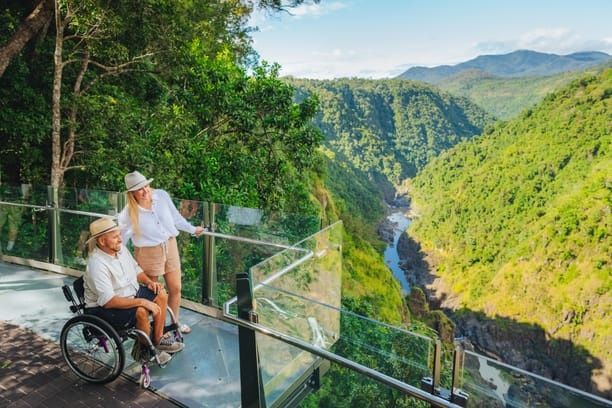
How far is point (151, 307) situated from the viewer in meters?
2.87

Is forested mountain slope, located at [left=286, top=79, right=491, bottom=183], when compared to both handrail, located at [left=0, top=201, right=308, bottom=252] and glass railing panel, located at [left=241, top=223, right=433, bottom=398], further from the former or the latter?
glass railing panel, located at [left=241, top=223, right=433, bottom=398]

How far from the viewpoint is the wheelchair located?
2859 mm

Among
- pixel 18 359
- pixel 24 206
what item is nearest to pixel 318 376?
pixel 18 359

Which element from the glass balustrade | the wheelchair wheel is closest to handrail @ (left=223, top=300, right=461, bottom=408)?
the glass balustrade

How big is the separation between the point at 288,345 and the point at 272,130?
8.32m

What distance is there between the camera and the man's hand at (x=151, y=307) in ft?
9.36

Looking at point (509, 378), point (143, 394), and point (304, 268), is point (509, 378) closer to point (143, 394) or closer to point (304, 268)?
point (304, 268)

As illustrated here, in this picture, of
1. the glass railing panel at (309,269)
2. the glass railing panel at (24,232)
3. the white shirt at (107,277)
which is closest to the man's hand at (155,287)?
the white shirt at (107,277)

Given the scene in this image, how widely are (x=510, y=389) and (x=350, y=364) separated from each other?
621 mm

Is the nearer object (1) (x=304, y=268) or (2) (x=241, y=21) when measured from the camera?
(1) (x=304, y=268)

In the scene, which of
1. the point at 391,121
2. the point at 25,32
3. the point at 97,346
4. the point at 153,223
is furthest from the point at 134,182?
the point at 391,121

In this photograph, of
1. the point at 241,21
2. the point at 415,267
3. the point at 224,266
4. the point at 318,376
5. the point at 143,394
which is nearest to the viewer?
the point at 318,376

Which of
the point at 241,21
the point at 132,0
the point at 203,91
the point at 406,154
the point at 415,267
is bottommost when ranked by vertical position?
the point at 415,267

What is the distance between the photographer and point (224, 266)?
13.7 ft
